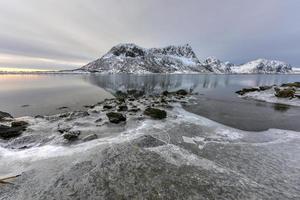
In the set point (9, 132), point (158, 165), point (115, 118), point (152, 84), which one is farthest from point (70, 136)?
point (152, 84)

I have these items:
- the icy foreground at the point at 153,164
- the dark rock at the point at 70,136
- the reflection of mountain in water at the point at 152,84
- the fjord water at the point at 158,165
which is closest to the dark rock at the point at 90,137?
the icy foreground at the point at 153,164

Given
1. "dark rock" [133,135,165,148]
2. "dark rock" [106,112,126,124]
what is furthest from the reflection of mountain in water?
"dark rock" [133,135,165,148]

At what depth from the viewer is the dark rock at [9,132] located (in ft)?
36.4

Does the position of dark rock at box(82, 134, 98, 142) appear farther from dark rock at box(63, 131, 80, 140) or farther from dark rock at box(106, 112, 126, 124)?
dark rock at box(106, 112, 126, 124)

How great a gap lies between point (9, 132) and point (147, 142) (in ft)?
32.7

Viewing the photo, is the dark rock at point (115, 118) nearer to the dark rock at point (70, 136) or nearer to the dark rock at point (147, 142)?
the dark rock at point (70, 136)

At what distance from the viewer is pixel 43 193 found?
230 inches

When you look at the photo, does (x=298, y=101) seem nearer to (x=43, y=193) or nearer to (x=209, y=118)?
(x=209, y=118)

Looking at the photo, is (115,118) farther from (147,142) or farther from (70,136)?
(147,142)

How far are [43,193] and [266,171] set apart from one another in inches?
367

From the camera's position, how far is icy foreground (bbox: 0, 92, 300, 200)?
5.95m

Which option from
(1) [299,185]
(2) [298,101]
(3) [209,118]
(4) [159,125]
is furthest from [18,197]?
(2) [298,101]

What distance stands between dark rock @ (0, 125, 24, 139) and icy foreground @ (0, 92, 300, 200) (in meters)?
0.49

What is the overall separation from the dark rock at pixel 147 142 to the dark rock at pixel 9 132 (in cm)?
876
